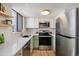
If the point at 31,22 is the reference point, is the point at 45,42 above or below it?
below

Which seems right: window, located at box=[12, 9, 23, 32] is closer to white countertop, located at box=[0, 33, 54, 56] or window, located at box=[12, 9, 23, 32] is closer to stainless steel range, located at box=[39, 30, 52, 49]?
white countertop, located at box=[0, 33, 54, 56]

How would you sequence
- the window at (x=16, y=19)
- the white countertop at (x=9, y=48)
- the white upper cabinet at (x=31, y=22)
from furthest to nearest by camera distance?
the white upper cabinet at (x=31, y=22) → the window at (x=16, y=19) → the white countertop at (x=9, y=48)

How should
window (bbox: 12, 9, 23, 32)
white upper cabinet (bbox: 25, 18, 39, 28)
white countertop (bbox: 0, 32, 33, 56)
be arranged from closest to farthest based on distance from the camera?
1. white countertop (bbox: 0, 32, 33, 56)
2. window (bbox: 12, 9, 23, 32)
3. white upper cabinet (bbox: 25, 18, 39, 28)

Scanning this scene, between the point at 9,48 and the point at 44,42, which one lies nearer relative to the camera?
the point at 9,48

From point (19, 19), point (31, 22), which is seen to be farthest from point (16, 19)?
point (31, 22)

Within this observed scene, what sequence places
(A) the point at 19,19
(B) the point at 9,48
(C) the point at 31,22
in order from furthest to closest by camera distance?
(C) the point at 31,22, (A) the point at 19,19, (B) the point at 9,48

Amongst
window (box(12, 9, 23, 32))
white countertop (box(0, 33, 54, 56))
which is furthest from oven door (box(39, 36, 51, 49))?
white countertop (box(0, 33, 54, 56))

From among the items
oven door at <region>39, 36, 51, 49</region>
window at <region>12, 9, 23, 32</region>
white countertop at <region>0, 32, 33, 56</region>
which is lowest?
oven door at <region>39, 36, 51, 49</region>

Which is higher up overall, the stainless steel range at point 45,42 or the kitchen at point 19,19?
the kitchen at point 19,19

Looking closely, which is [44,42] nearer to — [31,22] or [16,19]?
[31,22]

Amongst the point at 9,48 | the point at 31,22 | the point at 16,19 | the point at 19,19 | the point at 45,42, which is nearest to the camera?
the point at 9,48

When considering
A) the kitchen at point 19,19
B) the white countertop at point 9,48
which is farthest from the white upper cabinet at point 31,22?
the white countertop at point 9,48

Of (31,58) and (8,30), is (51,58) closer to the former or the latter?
(31,58)

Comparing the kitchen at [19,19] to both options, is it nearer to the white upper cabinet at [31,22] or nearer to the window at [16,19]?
the window at [16,19]
